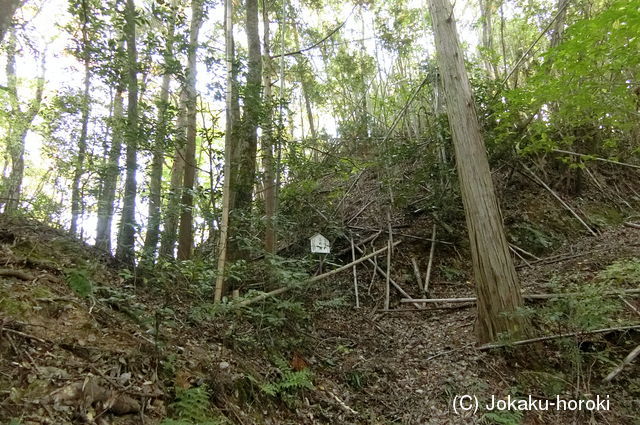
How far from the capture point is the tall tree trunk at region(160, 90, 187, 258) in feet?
15.7

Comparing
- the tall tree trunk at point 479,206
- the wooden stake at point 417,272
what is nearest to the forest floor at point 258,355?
the tall tree trunk at point 479,206

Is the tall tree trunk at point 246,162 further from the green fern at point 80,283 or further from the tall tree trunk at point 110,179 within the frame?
the green fern at point 80,283

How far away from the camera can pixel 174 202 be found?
4902mm

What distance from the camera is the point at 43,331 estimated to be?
259 cm

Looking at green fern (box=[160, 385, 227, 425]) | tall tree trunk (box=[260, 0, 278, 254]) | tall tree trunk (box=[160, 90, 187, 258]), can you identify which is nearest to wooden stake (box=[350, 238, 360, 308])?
tall tree trunk (box=[260, 0, 278, 254])

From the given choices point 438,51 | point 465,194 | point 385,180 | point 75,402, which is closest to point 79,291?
point 75,402

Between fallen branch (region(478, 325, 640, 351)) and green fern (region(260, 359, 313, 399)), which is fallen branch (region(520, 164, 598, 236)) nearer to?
fallen branch (region(478, 325, 640, 351))

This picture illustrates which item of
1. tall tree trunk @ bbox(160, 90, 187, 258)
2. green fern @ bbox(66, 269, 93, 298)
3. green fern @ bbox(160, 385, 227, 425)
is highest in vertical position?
tall tree trunk @ bbox(160, 90, 187, 258)

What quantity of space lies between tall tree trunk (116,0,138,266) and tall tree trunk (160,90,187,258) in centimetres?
45

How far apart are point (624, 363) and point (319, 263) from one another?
4.75 metres

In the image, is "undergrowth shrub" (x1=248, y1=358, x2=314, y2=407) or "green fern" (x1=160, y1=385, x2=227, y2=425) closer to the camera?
"green fern" (x1=160, y1=385, x2=227, y2=425)

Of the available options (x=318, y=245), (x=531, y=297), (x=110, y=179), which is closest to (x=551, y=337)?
(x=531, y=297)

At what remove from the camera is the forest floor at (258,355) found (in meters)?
2.41

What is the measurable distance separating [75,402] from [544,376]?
467 cm
